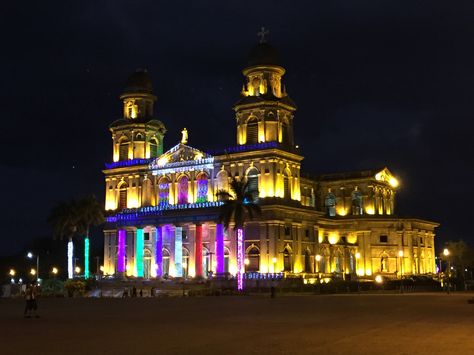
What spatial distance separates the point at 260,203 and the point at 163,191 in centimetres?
1508

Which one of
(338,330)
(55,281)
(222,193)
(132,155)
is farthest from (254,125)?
(338,330)

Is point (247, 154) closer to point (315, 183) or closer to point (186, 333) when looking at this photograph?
point (315, 183)

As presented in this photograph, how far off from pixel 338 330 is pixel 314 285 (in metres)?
44.8

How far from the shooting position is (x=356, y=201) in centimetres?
9650

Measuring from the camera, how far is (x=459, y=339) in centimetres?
2116

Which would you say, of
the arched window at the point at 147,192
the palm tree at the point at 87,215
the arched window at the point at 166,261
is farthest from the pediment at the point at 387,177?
the palm tree at the point at 87,215

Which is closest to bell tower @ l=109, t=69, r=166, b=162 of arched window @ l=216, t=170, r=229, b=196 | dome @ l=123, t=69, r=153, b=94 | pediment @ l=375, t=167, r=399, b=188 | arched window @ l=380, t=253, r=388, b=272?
dome @ l=123, t=69, r=153, b=94

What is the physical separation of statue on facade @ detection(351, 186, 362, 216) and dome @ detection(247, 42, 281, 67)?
2474cm

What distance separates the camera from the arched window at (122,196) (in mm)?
88750

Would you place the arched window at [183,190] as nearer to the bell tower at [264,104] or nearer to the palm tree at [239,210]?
the bell tower at [264,104]

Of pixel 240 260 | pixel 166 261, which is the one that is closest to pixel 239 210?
pixel 240 260

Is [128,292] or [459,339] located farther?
[128,292]

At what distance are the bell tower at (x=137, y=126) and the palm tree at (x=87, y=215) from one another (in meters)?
6.64

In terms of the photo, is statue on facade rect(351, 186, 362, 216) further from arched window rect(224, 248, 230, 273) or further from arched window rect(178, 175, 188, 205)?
arched window rect(178, 175, 188, 205)
